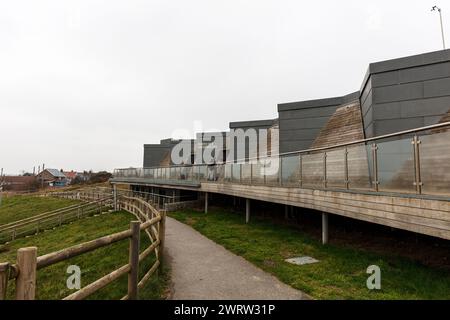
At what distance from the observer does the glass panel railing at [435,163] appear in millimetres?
4438

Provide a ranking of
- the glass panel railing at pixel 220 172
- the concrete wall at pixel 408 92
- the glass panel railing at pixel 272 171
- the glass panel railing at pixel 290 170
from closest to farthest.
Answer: the glass panel railing at pixel 290 170 → the glass panel railing at pixel 272 171 → the concrete wall at pixel 408 92 → the glass panel railing at pixel 220 172

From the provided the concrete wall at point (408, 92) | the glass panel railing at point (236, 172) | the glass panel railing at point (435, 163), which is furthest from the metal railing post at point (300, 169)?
the glass panel railing at point (236, 172)

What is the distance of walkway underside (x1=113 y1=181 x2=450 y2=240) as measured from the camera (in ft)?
14.5

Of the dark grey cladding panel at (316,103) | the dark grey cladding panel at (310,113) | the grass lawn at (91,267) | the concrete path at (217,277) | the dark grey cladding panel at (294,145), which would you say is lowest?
the grass lawn at (91,267)

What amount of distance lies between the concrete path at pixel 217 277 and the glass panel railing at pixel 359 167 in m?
2.94

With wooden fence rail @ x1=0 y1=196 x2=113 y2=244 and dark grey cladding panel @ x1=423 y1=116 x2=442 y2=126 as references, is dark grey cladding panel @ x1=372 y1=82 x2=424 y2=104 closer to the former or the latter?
dark grey cladding panel @ x1=423 y1=116 x2=442 y2=126

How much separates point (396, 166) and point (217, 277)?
4.13 meters

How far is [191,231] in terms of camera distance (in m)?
11.5

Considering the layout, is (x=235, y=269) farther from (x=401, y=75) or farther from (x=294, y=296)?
(x=401, y=75)

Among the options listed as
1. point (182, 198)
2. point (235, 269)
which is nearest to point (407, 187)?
point (235, 269)

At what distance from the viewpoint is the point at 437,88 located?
35.9ft

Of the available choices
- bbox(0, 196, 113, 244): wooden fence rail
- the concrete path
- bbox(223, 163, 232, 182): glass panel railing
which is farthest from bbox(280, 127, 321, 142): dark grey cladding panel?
bbox(0, 196, 113, 244): wooden fence rail

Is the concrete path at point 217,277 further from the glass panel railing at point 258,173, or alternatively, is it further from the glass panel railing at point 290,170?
the glass panel railing at point 258,173
